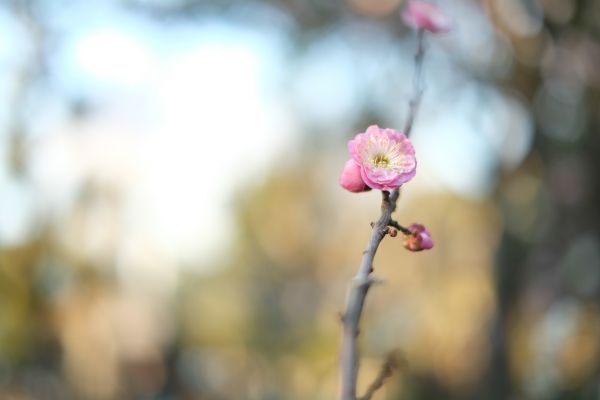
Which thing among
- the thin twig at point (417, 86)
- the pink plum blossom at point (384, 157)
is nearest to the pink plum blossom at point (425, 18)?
the thin twig at point (417, 86)

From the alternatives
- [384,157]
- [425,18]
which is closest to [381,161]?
[384,157]

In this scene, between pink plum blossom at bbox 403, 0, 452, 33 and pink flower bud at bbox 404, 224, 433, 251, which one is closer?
pink flower bud at bbox 404, 224, 433, 251

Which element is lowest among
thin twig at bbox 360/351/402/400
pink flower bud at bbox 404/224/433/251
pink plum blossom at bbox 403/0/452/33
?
thin twig at bbox 360/351/402/400

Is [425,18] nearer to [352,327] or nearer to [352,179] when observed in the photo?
[352,179]

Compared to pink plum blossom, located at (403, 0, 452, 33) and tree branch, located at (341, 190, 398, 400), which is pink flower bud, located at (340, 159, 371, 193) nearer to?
tree branch, located at (341, 190, 398, 400)

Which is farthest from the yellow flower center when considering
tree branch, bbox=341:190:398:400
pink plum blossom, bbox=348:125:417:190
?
tree branch, bbox=341:190:398:400

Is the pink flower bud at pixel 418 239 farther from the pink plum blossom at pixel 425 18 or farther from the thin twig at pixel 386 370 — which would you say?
the pink plum blossom at pixel 425 18
